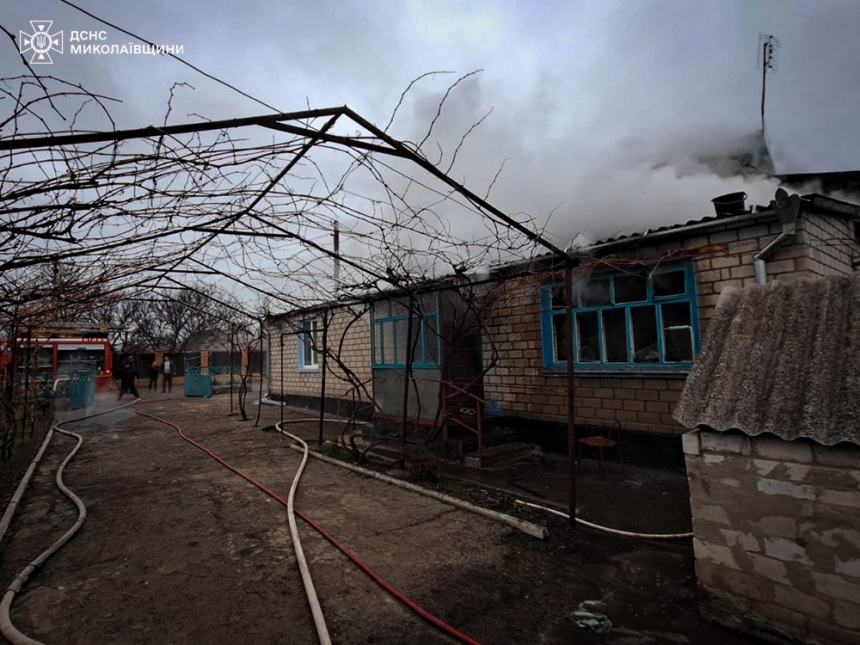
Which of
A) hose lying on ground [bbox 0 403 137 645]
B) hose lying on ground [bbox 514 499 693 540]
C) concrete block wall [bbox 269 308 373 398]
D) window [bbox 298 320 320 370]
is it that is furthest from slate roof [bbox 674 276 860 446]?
window [bbox 298 320 320 370]

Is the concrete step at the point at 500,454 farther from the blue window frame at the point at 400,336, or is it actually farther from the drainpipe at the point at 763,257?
the drainpipe at the point at 763,257

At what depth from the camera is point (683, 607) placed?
9.74ft

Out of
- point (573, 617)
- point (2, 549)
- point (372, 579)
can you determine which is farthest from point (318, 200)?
point (2, 549)

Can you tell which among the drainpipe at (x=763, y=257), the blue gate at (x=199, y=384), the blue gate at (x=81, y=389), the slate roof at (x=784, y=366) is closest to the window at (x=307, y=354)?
the blue gate at (x=199, y=384)

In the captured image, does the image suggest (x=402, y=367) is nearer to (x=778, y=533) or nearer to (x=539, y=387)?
(x=539, y=387)

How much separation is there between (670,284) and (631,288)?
515mm

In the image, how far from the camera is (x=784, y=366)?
278cm

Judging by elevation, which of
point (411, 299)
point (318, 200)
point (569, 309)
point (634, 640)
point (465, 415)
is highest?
point (318, 200)

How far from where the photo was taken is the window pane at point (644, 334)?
611 cm

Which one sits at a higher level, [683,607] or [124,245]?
[124,245]

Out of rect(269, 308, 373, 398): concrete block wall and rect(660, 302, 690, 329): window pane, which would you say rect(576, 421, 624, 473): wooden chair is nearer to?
rect(660, 302, 690, 329): window pane

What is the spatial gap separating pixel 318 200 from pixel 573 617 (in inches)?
131

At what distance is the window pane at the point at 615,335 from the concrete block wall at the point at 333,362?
4660 mm

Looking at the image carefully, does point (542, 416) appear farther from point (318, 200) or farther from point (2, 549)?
point (2, 549)
